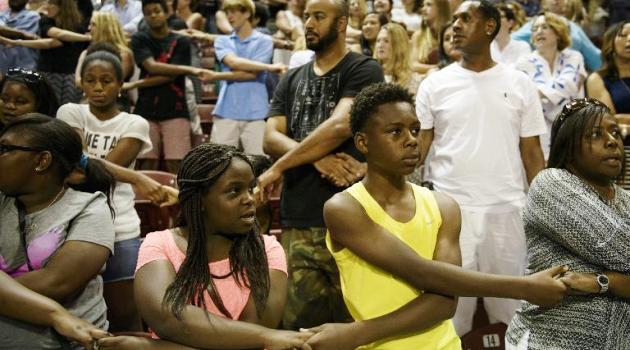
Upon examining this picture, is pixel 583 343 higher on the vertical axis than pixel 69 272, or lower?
lower

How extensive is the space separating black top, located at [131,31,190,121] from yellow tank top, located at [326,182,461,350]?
4.53 m

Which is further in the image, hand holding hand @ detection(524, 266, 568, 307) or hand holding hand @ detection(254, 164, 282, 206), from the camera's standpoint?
hand holding hand @ detection(254, 164, 282, 206)

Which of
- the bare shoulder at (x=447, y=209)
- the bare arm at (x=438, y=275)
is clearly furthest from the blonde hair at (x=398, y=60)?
the bare arm at (x=438, y=275)

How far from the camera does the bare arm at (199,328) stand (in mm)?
2848

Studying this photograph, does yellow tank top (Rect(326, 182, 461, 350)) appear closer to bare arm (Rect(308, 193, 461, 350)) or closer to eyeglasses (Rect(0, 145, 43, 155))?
bare arm (Rect(308, 193, 461, 350))

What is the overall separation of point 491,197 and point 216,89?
568 centimetres

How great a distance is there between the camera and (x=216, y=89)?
10.0 metres

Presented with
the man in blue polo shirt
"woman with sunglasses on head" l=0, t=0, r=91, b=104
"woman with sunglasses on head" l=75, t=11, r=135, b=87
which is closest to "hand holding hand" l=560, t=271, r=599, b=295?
the man in blue polo shirt

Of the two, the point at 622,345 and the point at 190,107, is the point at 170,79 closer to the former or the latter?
the point at 190,107

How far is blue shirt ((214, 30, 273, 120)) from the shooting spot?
25.2ft

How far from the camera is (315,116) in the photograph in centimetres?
450

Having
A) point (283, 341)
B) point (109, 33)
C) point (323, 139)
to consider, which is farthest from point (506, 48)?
point (283, 341)

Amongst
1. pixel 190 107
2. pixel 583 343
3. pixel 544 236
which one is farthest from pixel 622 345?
pixel 190 107

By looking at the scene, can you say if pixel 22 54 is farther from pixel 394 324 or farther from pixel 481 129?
pixel 394 324
